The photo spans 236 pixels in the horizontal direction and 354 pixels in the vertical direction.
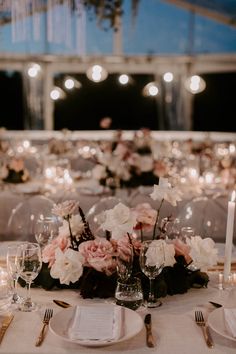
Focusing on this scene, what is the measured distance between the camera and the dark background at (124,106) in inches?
333

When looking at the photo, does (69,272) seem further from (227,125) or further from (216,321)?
(227,125)

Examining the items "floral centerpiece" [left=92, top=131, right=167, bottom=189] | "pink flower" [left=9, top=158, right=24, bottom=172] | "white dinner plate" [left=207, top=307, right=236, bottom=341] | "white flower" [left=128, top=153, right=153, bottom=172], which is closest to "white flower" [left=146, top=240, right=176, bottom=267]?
"white dinner plate" [left=207, top=307, right=236, bottom=341]

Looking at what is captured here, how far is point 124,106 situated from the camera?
28.7 feet

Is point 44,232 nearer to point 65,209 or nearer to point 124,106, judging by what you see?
point 65,209

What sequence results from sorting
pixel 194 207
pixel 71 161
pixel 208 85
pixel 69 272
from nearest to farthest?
pixel 69 272 → pixel 194 207 → pixel 71 161 → pixel 208 85

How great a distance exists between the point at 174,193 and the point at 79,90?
7.12m

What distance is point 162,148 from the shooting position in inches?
248

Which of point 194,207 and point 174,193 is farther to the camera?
point 194,207

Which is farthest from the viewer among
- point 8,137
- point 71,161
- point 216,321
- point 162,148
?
point 8,137

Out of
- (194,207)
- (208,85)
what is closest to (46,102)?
(208,85)

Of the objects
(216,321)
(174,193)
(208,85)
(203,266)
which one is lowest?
(216,321)

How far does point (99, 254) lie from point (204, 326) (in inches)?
16.6

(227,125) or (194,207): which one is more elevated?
(227,125)

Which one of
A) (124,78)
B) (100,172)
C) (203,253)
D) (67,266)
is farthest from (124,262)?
(124,78)
